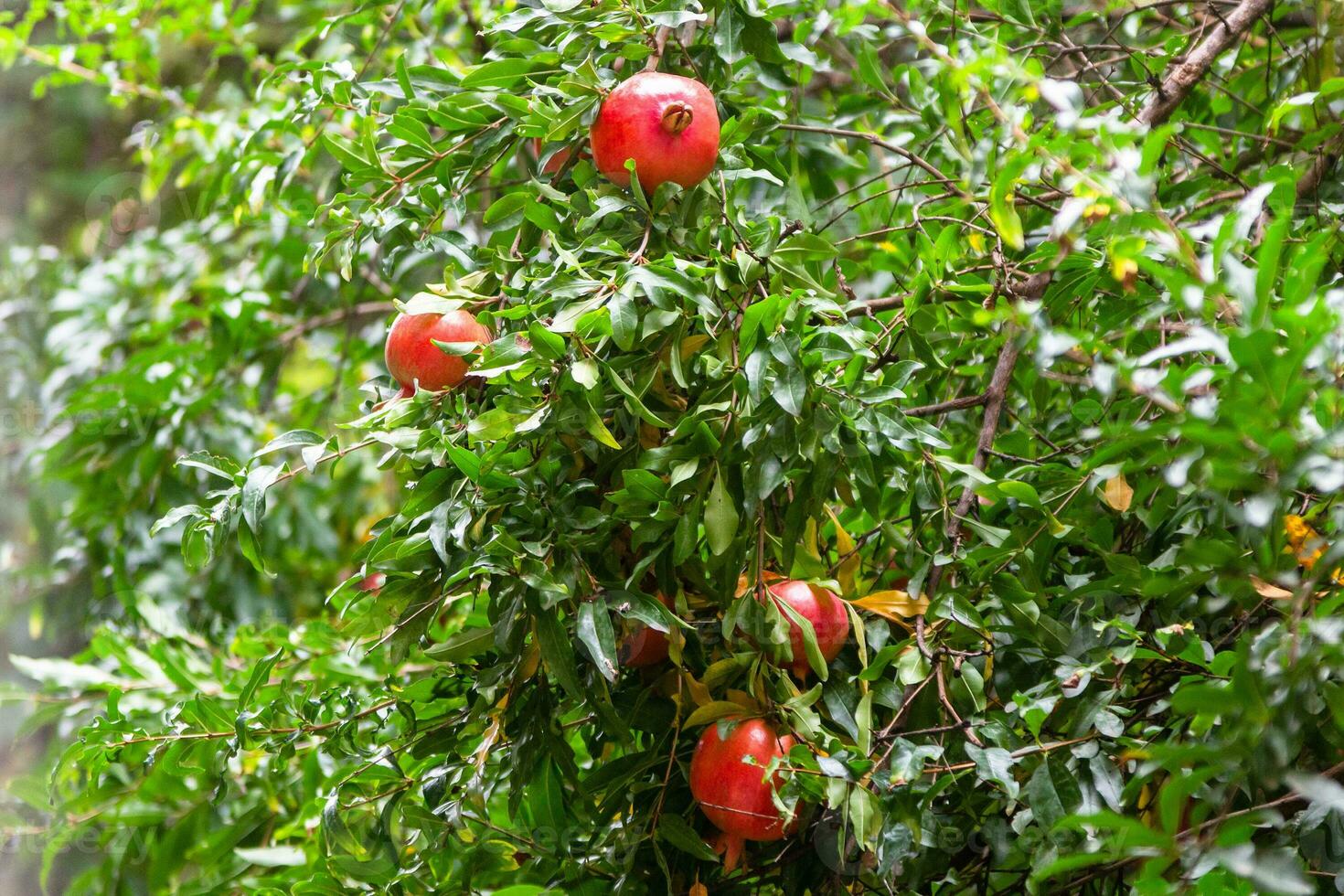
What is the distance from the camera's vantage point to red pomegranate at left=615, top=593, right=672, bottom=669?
641 millimetres

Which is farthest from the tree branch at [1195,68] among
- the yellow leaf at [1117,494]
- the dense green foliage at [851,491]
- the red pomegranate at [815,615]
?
→ the red pomegranate at [815,615]

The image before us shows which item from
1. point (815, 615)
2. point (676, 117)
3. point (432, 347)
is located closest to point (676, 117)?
point (676, 117)

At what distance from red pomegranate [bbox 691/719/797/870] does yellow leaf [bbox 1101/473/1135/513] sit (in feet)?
0.73

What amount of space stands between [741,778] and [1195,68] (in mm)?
539

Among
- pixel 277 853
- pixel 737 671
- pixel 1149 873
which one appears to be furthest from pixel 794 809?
pixel 277 853

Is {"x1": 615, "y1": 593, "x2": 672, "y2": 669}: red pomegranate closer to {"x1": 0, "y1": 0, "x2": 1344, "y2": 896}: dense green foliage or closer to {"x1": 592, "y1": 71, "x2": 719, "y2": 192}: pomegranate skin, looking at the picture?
{"x1": 0, "y1": 0, "x2": 1344, "y2": 896}: dense green foliage

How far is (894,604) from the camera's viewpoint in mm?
676

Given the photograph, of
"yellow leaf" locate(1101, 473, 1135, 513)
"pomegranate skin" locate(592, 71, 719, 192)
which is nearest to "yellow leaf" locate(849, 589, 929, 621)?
"yellow leaf" locate(1101, 473, 1135, 513)

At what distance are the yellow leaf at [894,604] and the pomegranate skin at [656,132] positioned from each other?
0.86 ft

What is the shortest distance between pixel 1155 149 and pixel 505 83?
0.40 metres

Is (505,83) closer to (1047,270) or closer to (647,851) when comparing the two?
(1047,270)

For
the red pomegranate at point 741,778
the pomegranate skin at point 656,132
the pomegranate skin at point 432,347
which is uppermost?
the pomegranate skin at point 656,132

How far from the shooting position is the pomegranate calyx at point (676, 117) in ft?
2.04

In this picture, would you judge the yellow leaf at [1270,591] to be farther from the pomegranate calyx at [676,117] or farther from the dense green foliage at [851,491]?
the pomegranate calyx at [676,117]
